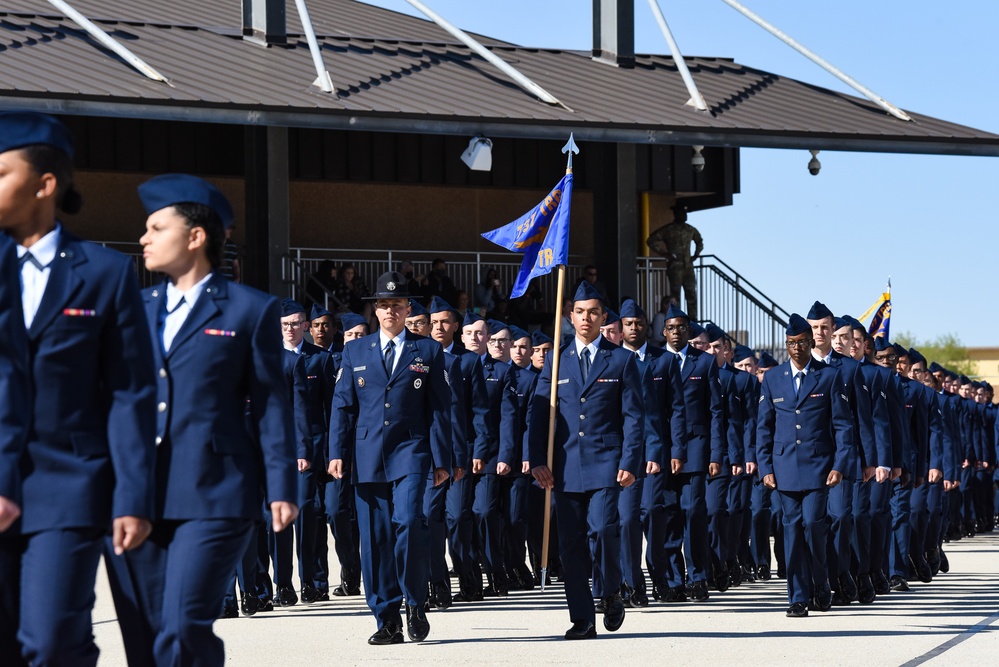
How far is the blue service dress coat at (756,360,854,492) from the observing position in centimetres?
1227

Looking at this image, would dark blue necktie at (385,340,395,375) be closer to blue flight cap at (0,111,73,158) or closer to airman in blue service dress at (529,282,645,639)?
airman in blue service dress at (529,282,645,639)

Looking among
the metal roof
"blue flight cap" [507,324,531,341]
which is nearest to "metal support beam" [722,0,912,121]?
the metal roof

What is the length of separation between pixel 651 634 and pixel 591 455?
1.18m

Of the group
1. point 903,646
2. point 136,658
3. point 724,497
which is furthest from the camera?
point 724,497

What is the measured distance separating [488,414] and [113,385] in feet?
27.5

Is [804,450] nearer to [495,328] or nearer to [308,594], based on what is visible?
[495,328]

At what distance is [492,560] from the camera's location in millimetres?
14008

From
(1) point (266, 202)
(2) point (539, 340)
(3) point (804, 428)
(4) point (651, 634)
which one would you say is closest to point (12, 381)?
(4) point (651, 634)

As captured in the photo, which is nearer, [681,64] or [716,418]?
[716,418]

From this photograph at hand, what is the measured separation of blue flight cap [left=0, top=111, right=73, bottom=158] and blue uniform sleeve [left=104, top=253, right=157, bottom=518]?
441mm

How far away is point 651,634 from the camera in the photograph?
10.9 metres

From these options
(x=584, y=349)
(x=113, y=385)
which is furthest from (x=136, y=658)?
(x=584, y=349)

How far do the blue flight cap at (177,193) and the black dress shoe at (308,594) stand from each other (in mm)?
7487

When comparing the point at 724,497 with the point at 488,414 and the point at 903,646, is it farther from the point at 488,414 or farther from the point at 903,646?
the point at 903,646
